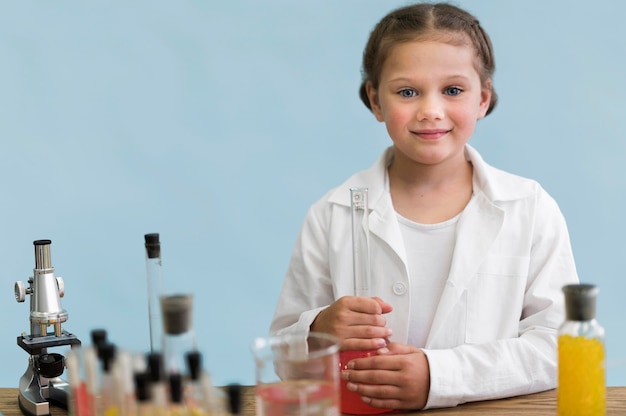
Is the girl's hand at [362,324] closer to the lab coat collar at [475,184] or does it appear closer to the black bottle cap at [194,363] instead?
the lab coat collar at [475,184]

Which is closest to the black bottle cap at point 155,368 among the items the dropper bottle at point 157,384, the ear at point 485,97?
the dropper bottle at point 157,384

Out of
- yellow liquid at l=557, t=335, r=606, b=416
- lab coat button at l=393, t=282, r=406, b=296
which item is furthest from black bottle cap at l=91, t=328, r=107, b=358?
lab coat button at l=393, t=282, r=406, b=296

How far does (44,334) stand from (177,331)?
0.58 m

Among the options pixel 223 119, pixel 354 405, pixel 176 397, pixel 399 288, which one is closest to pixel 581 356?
pixel 354 405

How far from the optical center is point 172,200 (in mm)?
3859

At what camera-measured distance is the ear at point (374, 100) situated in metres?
2.18

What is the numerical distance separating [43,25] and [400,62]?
219 centimetres

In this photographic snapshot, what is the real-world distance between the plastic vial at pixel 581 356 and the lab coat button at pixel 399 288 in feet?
2.16

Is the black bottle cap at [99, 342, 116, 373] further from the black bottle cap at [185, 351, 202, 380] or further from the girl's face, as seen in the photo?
the girl's face

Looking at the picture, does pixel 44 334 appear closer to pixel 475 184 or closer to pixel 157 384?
pixel 157 384

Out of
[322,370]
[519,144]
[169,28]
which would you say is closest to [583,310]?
[322,370]

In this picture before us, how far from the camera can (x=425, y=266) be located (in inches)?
81.4

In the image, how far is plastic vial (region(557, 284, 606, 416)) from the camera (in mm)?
1333

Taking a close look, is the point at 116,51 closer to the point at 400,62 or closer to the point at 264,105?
the point at 264,105
